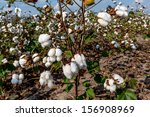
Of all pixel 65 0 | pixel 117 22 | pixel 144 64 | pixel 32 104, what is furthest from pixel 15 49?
pixel 117 22

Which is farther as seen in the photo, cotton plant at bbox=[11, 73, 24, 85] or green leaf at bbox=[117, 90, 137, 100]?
cotton plant at bbox=[11, 73, 24, 85]

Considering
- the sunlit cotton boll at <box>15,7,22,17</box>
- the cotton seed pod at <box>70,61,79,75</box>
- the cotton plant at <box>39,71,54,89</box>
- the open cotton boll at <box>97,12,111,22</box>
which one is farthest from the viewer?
the sunlit cotton boll at <box>15,7,22,17</box>

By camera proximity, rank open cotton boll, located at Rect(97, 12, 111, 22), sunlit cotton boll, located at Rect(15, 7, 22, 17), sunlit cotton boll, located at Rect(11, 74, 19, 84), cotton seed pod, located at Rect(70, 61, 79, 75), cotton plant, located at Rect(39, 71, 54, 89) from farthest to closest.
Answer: sunlit cotton boll, located at Rect(15, 7, 22, 17) < sunlit cotton boll, located at Rect(11, 74, 19, 84) < cotton plant, located at Rect(39, 71, 54, 89) < open cotton boll, located at Rect(97, 12, 111, 22) < cotton seed pod, located at Rect(70, 61, 79, 75)

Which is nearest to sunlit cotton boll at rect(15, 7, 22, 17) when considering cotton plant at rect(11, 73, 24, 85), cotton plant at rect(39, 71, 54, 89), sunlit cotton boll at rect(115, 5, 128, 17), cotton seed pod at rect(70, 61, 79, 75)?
cotton plant at rect(11, 73, 24, 85)

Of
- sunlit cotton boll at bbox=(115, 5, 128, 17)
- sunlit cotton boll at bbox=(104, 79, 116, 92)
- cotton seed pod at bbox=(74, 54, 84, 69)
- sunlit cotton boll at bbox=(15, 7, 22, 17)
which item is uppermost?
sunlit cotton boll at bbox=(15, 7, 22, 17)

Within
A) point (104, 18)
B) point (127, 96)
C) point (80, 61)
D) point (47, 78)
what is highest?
point (104, 18)

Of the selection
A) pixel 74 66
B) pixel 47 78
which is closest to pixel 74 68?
pixel 74 66

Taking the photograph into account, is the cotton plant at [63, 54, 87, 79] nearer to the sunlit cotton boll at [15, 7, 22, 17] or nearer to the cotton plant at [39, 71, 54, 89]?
the cotton plant at [39, 71, 54, 89]

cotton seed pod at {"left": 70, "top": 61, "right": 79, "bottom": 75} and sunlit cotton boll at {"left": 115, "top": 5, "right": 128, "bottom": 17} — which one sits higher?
sunlit cotton boll at {"left": 115, "top": 5, "right": 128, "bottom": 17}

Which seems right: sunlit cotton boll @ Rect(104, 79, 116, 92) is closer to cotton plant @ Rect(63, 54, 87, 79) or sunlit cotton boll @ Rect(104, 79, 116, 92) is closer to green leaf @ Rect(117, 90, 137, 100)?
green leaf @ Rect(117, 90, 137, 100)

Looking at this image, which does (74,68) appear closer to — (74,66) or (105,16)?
(74,66)

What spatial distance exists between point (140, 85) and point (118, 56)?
2.06 meters

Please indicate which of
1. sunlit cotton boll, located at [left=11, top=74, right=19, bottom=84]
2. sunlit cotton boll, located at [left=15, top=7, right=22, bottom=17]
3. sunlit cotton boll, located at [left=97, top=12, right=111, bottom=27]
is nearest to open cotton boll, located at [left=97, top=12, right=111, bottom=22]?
sunlit cotton boll, located at [left=97, top=12, right=111, bottom=27]

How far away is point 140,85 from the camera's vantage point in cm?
562
